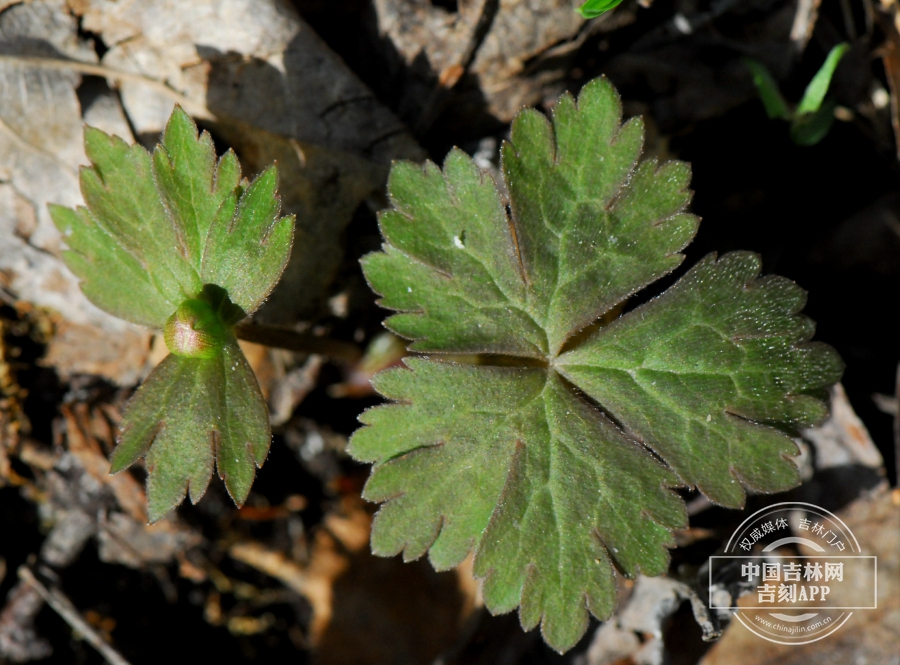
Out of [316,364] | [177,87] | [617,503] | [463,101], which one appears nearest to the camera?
[617,503]

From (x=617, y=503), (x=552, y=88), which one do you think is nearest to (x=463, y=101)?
(x=552, y=88)

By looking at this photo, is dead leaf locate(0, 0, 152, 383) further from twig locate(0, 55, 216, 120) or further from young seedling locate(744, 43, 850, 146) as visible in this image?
young seedling locate(744, 43, 850, 146)

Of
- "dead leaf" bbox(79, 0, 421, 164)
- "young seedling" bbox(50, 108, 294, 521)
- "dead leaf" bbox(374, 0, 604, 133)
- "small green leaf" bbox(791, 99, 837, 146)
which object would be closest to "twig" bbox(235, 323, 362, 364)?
"young seedling" bbox(50, 108, 294, 521)

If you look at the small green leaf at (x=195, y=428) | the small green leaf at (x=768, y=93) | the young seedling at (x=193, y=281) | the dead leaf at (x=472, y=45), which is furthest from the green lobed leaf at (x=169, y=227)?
the small green leaf at (x=768, y=93)

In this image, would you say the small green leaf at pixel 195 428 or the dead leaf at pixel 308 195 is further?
the dead leaf at pixel 308 195

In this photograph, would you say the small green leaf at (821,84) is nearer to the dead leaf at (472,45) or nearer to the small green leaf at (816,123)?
the small green leaf at (816,123)

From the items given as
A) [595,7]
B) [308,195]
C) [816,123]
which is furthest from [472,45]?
[816,123]

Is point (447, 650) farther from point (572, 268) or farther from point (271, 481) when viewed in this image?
point (572, 268)
